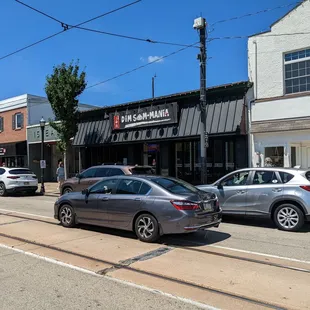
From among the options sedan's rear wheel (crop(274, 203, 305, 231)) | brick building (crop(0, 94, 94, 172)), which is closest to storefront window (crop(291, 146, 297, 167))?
sedan's rear wheel (crop(274, 203, 305, 231))

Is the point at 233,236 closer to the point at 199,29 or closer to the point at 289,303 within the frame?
the point at 289,303

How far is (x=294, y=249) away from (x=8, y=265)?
17.4 ft

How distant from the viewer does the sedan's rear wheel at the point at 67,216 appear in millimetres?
9098

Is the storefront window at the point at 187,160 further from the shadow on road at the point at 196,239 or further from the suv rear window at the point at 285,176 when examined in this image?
the shadow on road at the point at 196,239

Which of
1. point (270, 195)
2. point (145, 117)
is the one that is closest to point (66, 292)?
point (270, 195)

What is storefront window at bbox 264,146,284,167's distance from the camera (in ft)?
48.5

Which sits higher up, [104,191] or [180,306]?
[104,191]

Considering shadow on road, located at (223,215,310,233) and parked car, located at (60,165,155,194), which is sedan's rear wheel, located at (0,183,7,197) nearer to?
parked car, located at (60,165,155,194)

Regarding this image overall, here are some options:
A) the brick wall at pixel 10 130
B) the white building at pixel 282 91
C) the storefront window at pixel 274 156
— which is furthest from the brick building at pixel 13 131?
the storefront window at pixel 274 156

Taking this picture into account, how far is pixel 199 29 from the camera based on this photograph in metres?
13.8

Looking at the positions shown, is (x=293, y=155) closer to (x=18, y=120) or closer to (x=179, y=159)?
(x=179, y=159)

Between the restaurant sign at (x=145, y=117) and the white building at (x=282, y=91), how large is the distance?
3.92 m

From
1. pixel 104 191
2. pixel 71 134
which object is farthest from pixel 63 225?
pixel 71 134

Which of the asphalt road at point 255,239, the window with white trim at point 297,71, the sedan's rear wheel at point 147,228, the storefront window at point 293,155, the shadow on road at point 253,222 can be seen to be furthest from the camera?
the storefront window at point 293,155
